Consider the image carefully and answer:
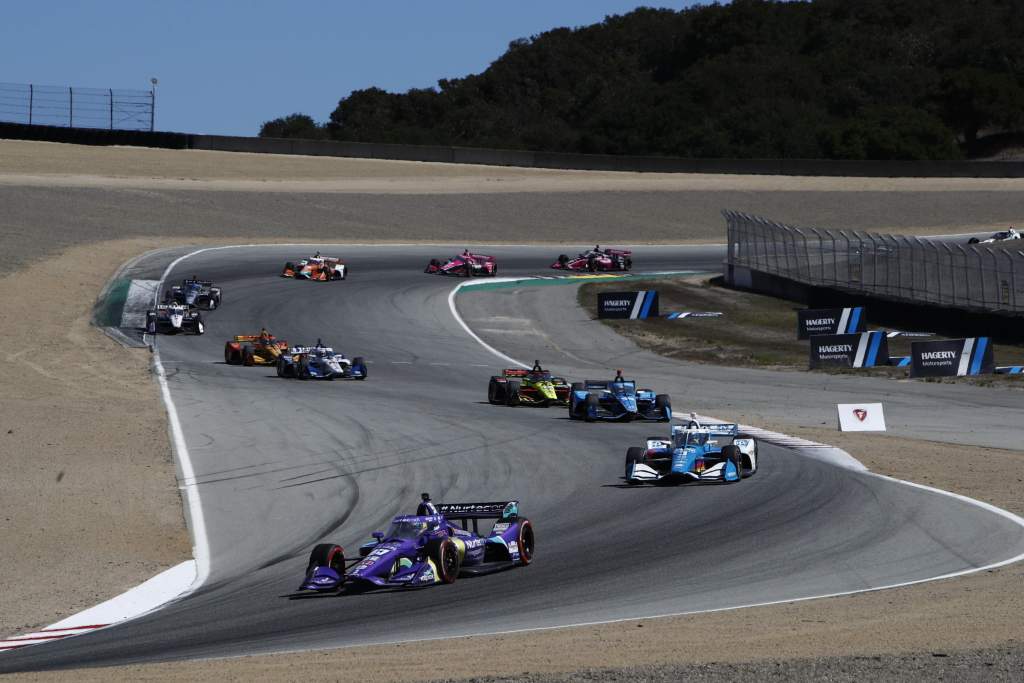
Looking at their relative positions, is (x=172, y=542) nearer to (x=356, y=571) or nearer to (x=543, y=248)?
(x=356, y=571)

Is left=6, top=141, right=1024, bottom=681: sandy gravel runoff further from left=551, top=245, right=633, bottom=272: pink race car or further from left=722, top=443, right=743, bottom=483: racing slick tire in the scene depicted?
left=551, top=245, right=633, bottom=272: pink race car

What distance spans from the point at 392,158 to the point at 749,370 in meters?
64.8

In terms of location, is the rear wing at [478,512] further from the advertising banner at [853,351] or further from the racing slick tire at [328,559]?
the advertising banner at [853,351]

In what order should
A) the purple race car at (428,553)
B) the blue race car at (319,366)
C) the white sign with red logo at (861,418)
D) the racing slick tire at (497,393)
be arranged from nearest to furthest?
the purple race car at (428,553), the white sign with red logo at (861,418), the racing slick tire at (497,393), the blue race car at (319,366)

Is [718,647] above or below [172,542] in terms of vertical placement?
above

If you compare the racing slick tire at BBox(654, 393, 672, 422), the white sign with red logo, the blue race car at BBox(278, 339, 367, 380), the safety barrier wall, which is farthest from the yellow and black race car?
the safety barrier wall

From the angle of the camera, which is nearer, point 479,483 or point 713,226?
point 479,483

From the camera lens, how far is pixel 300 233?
71812 mm

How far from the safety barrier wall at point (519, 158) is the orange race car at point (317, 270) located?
142 feet

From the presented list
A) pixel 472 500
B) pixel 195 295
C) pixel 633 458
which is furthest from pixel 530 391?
pixel 195 295

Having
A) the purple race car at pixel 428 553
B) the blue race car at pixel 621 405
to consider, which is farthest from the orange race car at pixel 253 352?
the purple race car at pixel 428 553

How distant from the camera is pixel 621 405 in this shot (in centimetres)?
2895

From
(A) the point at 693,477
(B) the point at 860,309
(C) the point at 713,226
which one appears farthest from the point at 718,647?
(C) the point at 713,226

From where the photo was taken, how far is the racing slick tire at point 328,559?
14.8 metres
